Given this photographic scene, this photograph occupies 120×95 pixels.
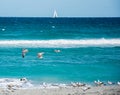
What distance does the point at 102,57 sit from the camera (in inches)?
729

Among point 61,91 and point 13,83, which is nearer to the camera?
point 61,91

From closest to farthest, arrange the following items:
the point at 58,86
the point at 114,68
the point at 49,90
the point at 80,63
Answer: the point at 49,90, the point at 58,86, the point at 114,68, the point at 80,63

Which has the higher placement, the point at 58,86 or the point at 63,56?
the point at 63,56

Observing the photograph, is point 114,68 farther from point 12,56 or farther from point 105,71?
point 12,56

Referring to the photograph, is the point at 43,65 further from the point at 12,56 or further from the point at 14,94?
the point at 14,94

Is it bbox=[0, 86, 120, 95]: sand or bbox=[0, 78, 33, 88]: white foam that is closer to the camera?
bbox=[0, 86, 120, 95]: sand

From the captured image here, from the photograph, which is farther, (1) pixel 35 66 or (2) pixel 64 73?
(1) pixel 35 66

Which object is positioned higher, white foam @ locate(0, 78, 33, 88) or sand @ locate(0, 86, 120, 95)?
white foam @ locate(0, 78, 33, 88)

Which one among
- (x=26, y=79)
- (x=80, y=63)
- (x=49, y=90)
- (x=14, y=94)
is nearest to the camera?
(x=14, y=94)

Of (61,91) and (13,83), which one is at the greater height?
(13,83)

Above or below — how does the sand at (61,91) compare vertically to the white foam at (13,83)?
below

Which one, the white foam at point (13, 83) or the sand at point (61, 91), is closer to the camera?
the sand at point (61, 91)

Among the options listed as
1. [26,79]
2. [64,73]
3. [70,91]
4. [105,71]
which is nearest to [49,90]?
[70,91]

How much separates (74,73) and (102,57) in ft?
15.9
